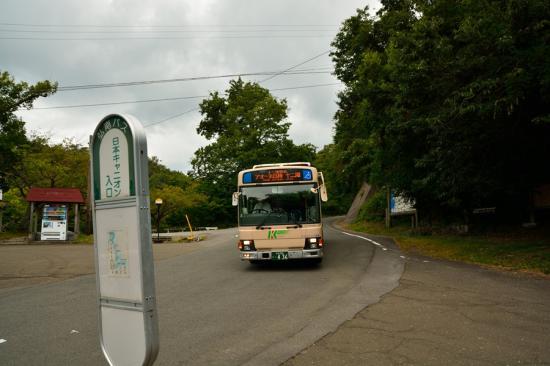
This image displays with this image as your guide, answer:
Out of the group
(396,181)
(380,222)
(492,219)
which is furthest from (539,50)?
(380,222)

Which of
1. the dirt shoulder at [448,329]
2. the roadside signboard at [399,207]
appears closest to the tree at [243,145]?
the roadside signboard at [399,207]

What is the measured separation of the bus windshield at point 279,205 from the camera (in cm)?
1217

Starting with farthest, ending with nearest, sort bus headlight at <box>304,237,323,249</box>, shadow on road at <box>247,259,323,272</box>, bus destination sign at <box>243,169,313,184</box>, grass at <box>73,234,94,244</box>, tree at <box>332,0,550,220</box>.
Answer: grass at <box>73,234,94,244</box> < shadow on road at <box>247,259,323,272</box> < bus destination sign at <box>243,169,313,184</box> < bus headlight at <box>304,237,323,249</box> < tree at <box>332,0,550,220</box>

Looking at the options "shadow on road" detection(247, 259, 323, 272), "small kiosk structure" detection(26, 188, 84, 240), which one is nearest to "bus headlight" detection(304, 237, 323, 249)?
"shadow on road" detection(247, 259, 323, 272)

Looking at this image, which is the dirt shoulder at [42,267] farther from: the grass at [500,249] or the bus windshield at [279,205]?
the grass at [500,249]

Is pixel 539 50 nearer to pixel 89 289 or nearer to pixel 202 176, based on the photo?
pixel 89 289

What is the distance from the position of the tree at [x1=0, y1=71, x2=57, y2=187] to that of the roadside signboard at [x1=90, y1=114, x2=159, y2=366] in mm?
30028

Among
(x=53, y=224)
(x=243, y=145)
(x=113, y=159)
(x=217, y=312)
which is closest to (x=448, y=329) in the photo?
(x=217, y=312)

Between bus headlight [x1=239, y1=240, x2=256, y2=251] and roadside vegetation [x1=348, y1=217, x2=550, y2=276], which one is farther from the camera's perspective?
bus headlight [x1=239, y1=240, x2=256, y2=251]

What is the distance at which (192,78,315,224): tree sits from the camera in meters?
50.7

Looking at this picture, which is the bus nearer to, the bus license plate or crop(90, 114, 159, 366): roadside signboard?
the bus license plate

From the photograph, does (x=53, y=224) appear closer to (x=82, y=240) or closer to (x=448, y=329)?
(x=82, y=240)

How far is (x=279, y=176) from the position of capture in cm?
1257

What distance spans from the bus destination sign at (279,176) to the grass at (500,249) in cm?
560
